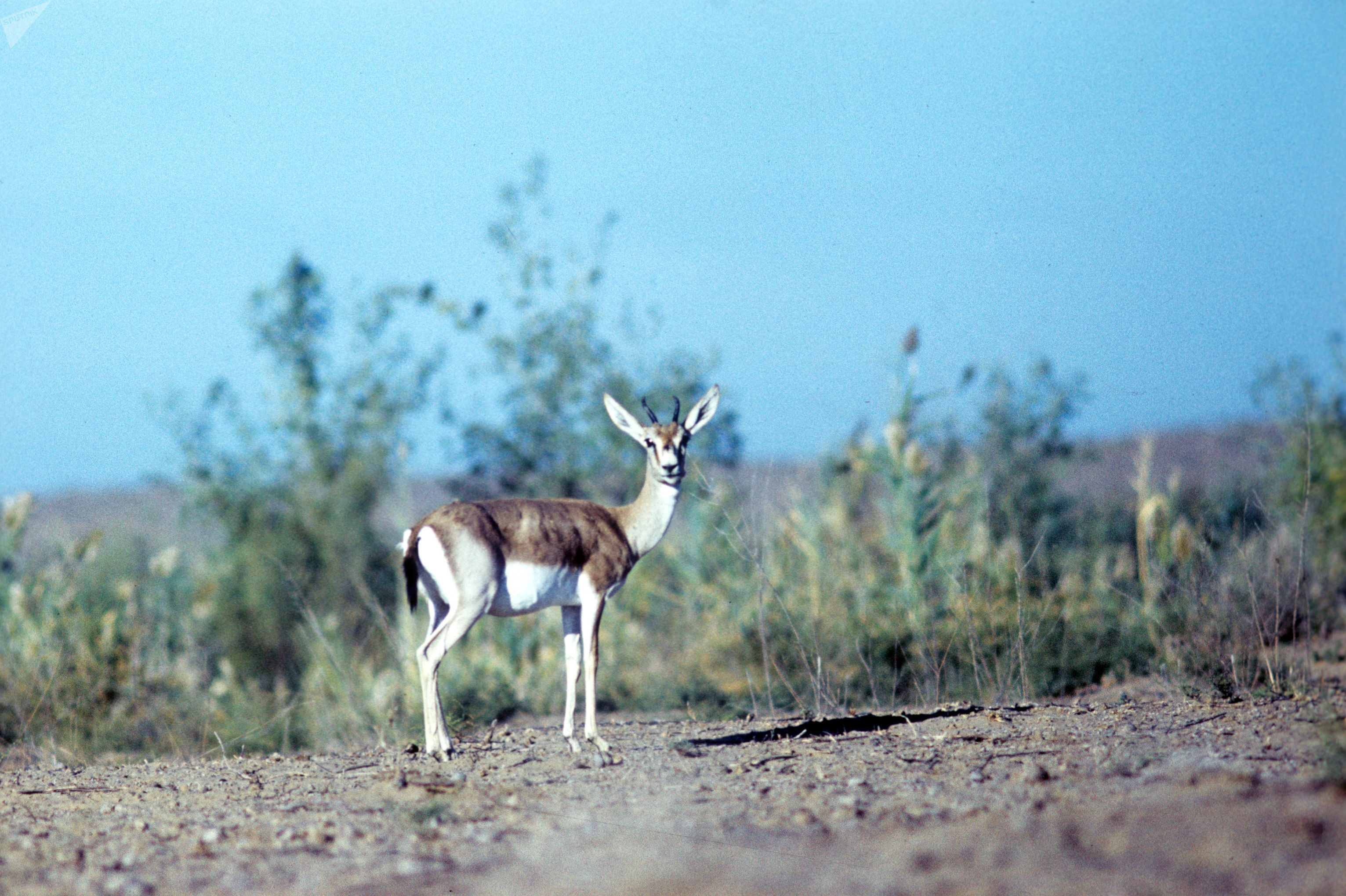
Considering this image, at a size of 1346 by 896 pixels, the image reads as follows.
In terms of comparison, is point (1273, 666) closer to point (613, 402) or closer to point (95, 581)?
point (613, 402)

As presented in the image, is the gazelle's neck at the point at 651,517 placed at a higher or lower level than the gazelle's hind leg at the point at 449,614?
higher

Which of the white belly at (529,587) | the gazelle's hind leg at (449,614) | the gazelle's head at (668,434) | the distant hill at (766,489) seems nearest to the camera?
the gazelle's hind leg at (449,614)

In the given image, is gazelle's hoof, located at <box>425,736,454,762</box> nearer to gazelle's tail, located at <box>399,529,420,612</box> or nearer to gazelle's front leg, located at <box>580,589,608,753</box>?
gazelle's front leg, located at <box>580,589,608,753</box>

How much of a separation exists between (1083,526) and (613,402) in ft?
34.6

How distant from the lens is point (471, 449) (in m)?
17.3

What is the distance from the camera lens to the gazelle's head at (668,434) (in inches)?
311

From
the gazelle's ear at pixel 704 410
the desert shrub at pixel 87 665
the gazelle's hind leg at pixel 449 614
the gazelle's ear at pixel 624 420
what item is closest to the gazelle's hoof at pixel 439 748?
the gazelle's hind leg at pixel 449 614

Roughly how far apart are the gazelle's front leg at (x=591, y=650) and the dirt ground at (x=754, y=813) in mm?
237

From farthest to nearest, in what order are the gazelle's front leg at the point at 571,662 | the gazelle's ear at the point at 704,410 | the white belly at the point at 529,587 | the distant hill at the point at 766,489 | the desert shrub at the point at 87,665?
the distant hill at the point at 766,489, the desert shrub at the point at 87,665, the gazelle's ear at the point at 704,410, the gazelle's front leg at the point at 571,662, the white belly at the point at 529,587

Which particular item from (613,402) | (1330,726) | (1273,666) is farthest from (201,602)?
(1330,726)

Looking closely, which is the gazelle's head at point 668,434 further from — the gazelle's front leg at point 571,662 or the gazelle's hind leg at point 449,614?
the gazelle's hind leg at point 449,614

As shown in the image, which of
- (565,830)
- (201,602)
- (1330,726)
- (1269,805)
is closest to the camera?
(1269,805)

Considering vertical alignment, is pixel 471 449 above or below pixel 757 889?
above

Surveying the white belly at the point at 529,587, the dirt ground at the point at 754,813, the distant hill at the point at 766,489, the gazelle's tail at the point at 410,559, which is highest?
the distant hill at the point at 766,489
